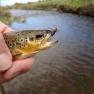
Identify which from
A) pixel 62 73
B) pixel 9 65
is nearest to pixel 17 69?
pixel 9 65

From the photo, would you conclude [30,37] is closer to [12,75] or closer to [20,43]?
[20,43]

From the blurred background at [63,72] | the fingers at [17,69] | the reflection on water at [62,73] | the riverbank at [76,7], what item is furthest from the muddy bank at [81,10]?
the fingers at [17,69]

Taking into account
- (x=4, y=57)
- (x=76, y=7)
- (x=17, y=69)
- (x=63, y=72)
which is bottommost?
(x=76, y=7)

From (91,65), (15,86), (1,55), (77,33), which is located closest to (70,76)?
(91,65)

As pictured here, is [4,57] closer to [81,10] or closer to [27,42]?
[27,42]

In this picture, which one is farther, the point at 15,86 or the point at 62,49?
the point at 62,49

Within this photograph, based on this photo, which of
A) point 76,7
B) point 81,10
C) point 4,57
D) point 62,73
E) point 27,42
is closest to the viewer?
point 4,57

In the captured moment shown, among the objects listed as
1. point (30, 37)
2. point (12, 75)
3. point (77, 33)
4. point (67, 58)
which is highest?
point (30, 37)
